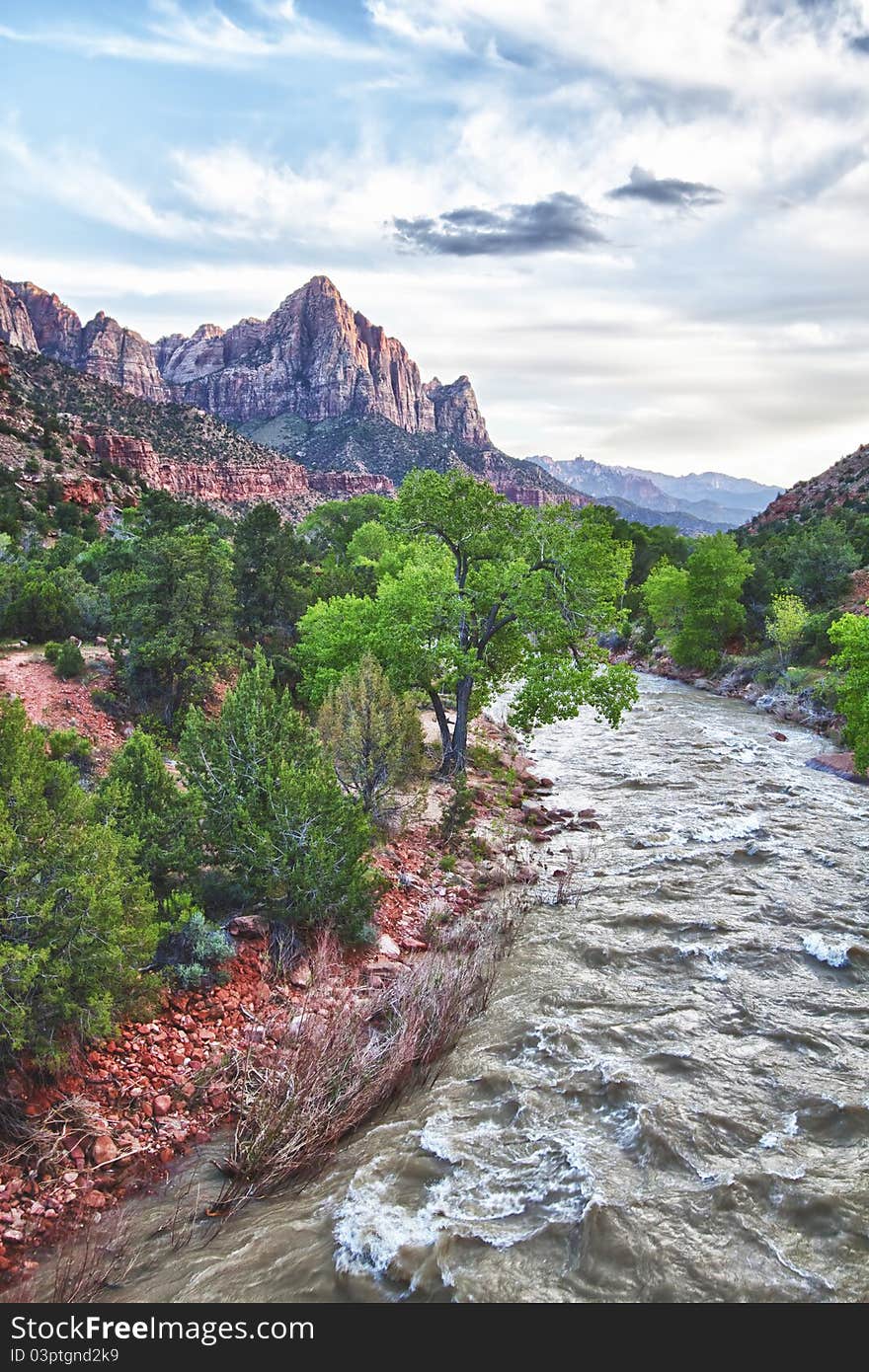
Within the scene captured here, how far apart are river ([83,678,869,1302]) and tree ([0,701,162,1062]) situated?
173 centimetres

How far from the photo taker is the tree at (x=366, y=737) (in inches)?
514

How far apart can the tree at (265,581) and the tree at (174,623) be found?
22.5 ft

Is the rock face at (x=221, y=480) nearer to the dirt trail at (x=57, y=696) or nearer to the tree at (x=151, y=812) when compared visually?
the dirt trail at (x=57, y=696)

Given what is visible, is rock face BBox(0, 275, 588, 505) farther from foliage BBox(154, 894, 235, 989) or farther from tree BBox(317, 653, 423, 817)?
foliage BBox(154, 894, 235, 989)

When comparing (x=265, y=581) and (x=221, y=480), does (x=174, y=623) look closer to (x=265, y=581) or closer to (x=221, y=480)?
(x=265, y=581)

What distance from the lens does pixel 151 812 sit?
9.31 metres

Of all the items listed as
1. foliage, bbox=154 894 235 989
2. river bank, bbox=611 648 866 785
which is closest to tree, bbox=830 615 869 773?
river bank, bbox=611 648 866 785

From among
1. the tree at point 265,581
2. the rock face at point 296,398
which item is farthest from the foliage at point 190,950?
the rock face at point 296,398

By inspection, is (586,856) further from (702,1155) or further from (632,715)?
(632,715)

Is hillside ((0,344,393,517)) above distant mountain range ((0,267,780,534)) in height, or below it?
below

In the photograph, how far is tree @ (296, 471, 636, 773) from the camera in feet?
49.0

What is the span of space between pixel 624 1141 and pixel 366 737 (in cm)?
793

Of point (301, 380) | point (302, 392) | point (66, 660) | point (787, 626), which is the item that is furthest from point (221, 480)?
point (301, 380)

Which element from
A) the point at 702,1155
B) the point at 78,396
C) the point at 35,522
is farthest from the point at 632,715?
the point at 78,396
